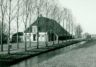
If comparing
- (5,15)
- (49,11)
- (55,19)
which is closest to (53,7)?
(49,11)

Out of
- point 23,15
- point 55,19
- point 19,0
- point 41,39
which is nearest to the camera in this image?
point 19,0

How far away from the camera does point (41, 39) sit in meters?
75.7

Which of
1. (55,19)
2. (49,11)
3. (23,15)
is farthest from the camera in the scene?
(55,19)

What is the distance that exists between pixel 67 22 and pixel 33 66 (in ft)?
205

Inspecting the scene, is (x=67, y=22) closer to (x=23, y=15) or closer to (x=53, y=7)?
(x=53, y=7)

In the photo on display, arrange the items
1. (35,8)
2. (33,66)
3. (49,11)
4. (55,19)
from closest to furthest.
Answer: (33,66) → (35,8) → (49,11) → (55,19)

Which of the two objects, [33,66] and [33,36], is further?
[33,36]

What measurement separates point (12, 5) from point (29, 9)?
654 centimetres

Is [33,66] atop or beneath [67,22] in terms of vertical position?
beneath

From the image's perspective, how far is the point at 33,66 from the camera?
692 inches

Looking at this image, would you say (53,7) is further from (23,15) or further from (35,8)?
(23,15)

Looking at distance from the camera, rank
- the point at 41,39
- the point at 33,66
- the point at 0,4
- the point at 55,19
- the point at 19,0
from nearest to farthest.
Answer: the point at 33,66 → the point at 0,4 → the point at 19,0 → the point at 55,19 → the point at 41,39

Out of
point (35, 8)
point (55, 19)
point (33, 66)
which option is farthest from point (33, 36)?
point (33, 66)

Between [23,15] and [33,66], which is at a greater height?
[23,15]
